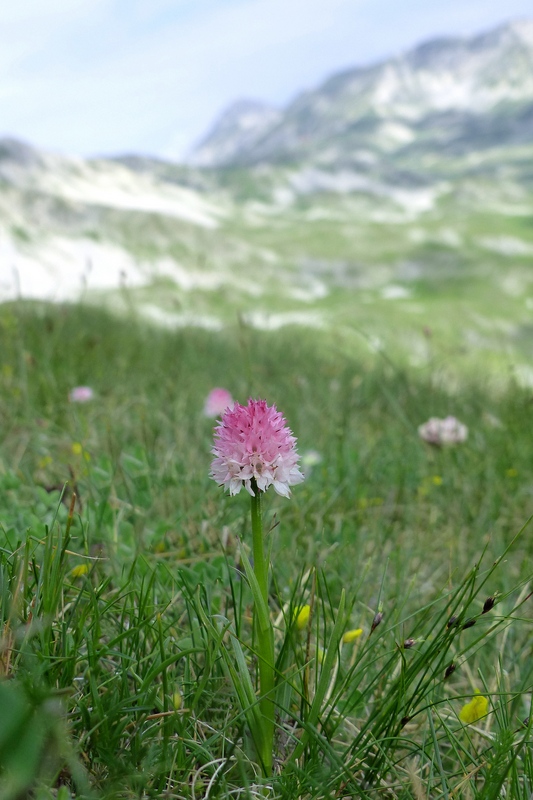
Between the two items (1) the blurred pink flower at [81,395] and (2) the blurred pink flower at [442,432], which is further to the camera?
(1) the blurred pink flower at [81,395]

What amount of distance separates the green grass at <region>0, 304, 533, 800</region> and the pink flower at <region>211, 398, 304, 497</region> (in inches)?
5.1

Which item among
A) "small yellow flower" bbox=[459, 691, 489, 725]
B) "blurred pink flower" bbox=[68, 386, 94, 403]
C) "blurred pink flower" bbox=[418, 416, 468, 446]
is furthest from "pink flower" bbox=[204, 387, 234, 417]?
"small yellow flower" bbox=[459, 691, 489, 725]

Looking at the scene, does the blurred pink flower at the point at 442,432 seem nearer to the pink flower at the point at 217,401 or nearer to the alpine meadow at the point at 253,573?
the alpine meadow at the point at 253,573

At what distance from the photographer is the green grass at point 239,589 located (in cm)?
110

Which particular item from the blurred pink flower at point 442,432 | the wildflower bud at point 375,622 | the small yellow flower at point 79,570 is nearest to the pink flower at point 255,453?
the wildflower bud at point 375,622

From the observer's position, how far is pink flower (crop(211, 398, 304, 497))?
1164 mm

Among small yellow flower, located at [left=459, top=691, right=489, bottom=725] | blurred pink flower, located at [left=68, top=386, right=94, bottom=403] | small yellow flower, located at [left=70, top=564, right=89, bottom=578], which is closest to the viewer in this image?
small yellow flower, located at [left=459, top=691, right=489, bottom=725]

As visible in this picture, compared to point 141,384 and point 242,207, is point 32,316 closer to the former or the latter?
point 141,384

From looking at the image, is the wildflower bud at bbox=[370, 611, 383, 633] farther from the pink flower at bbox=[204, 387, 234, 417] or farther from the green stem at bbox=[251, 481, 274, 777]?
the pink flower at bbox=[204, 387, 234, 417]

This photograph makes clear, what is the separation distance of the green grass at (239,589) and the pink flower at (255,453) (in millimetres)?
129

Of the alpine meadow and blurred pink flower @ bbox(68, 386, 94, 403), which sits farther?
blurred pink flower @ bbox(68, 386, 94, 403)

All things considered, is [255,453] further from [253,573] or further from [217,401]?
[217,401]

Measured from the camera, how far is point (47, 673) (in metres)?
1.16

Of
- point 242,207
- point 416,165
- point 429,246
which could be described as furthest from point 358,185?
point 429,246
